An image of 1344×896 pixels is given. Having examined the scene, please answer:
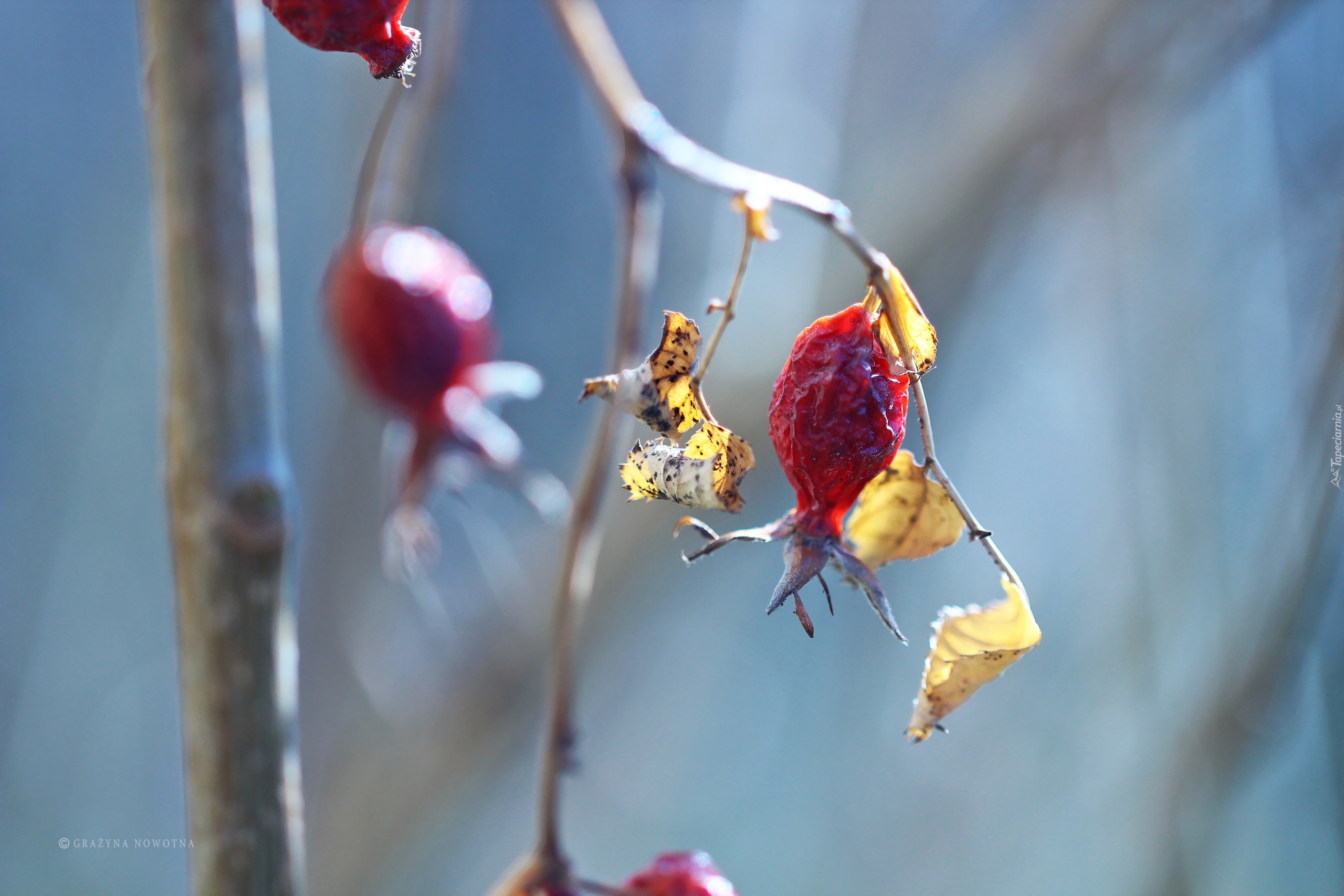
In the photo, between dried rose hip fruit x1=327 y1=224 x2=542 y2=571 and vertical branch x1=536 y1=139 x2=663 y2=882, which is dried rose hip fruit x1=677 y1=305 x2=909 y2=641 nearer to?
vertical branch x1=536 y1=139 x2=663 y2=882

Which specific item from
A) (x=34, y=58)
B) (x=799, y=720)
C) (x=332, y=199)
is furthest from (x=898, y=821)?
(x=34, y=58)

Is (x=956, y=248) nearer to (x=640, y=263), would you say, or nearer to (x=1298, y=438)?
(x=1298, y=438)

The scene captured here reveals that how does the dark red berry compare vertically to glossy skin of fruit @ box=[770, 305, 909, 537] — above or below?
below

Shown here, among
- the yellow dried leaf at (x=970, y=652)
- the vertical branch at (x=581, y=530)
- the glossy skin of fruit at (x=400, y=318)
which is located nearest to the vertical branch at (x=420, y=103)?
the glossy skin of fruit at (x=400, y=318)

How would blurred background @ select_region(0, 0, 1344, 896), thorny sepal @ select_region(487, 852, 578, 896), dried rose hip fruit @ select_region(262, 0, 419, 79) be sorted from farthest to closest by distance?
blurred background @ select_region(0, 0, 1344, 896), thorny sepal @ select_region(487, 852, 578, 896), dried rose hip fruit @ select_region(262, 0, 419, 79)

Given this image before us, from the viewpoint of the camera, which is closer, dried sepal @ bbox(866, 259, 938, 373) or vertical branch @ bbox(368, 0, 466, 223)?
dried sepal @ bbox(866, 259, 938, 373)

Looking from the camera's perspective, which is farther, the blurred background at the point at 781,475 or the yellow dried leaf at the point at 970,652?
the blurred background at the point at 781,475

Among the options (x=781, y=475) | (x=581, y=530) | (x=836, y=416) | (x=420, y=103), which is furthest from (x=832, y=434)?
(x=781, y=475)

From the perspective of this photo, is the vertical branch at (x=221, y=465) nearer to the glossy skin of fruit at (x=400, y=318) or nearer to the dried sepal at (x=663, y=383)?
the dried sepal at (x=663, y=383)

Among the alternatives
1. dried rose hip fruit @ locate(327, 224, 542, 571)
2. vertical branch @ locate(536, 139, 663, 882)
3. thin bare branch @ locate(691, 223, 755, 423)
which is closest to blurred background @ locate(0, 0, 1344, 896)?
dried rose hip fruit @ locate(327, 224, 542, 571)
